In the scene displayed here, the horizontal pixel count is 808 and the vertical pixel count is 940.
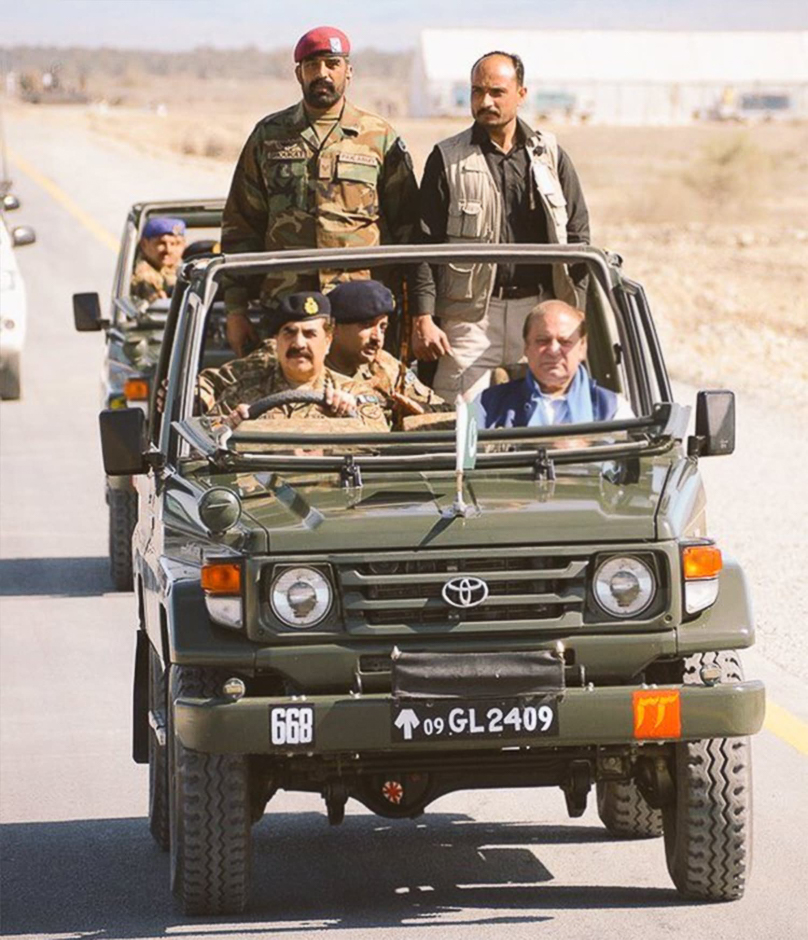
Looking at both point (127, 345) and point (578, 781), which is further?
point (127, 345)

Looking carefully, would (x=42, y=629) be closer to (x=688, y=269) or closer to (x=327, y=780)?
(x=327, y=780)

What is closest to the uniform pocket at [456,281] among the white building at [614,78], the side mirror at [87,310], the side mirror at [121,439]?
the side mirror at [121,439]

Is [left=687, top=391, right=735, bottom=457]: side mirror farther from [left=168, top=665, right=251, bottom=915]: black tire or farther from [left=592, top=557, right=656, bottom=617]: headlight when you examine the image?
[left=168, top=665, right=251, bottom=915]: black tire

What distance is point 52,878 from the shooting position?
23.7 ft

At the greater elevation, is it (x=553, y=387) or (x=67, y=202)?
(x=553, y=387)

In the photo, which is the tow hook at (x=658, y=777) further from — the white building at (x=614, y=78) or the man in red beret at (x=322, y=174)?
the white building at (x=614, y=78)

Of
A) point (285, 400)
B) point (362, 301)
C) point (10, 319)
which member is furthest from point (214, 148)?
point (285, 400)

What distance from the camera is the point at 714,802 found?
21.1ft

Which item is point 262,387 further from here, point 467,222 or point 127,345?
point 127,345

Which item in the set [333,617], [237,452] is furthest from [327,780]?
[237,452]

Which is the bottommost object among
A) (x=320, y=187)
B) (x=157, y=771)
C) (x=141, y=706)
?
(x=157, y=771)

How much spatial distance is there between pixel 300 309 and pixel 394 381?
0.59 metres

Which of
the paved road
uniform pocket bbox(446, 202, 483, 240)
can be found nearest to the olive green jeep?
the paved road

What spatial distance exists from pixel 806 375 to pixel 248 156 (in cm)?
1297
